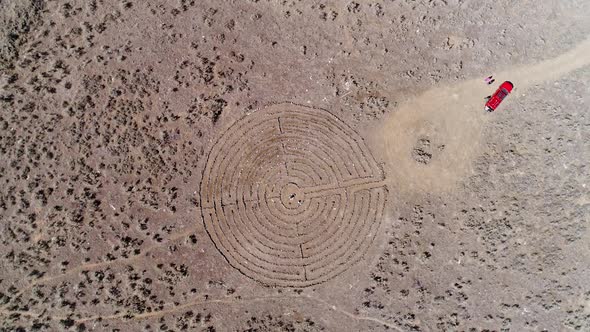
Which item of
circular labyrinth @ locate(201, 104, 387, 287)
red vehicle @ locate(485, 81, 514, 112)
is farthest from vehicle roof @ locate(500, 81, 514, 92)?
circular labyrinth @ locate(201, 104, 387, 287)

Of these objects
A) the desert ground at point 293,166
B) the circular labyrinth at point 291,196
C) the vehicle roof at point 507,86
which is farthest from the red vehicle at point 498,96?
→ the circular labyrinth at point 291,196

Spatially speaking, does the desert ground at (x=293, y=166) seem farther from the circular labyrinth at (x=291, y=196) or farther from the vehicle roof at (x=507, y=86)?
the vehicle roof at (x=507, y=86)

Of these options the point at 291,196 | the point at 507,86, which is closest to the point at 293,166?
the point at 291,196

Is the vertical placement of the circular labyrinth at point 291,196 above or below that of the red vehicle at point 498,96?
below

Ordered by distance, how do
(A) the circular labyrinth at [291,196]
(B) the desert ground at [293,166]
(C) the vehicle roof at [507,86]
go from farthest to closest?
(A) the circular labyrinth at [291,196] < (C) the vehicle roof at [507,86] < (B) the desert ground at [293,166]

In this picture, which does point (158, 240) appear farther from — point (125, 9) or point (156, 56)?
point (125, 9)

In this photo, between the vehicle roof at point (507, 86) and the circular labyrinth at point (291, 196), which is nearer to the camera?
the vehicle roof at point (507, 86)

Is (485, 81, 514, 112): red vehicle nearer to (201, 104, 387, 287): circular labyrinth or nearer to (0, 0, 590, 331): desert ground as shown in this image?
(0, 0, 590, 331): desert ground

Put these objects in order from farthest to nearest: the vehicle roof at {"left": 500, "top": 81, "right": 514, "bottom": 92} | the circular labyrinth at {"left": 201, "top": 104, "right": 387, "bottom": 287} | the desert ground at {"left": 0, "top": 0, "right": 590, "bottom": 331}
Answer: the circular labyrinth at {"left": 201, "top": 104, "right": 387, "bottom": 287} < the vehicle roof at {"left": 500, "top": 81, "right": 514, "bottom": 92} < the desert ground at {"left": 0, "top": 0, "right": 590, "bottom": 331}
